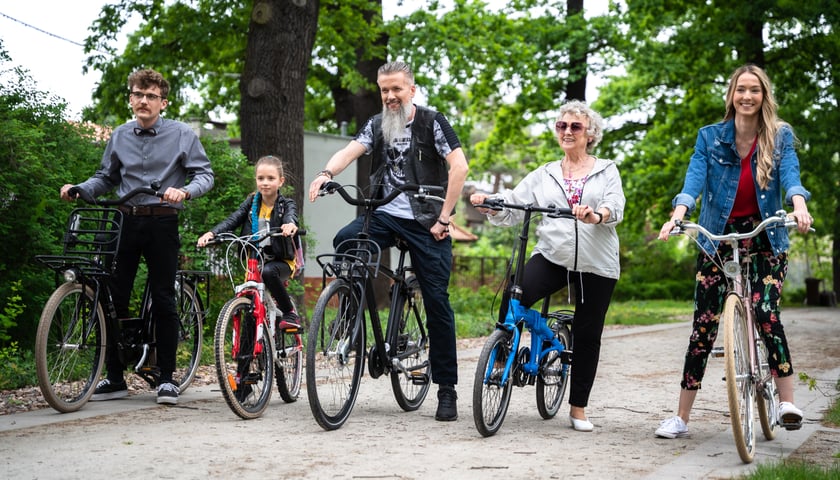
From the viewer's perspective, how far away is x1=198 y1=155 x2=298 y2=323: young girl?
6.79 metres

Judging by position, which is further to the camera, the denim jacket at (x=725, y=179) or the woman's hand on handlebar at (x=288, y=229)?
the woman's hand on handlebar at (x=288, y=229)

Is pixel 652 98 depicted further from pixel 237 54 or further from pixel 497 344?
pixel 497 344

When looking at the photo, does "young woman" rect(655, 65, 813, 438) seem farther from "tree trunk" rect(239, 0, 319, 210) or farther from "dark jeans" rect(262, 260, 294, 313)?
"tree trunk" rect(239, 0, 319, 210)

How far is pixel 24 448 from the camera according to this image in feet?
17.2

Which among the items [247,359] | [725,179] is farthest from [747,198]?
[247,359]

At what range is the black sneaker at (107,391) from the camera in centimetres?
697

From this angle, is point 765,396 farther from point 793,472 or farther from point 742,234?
point 793,472

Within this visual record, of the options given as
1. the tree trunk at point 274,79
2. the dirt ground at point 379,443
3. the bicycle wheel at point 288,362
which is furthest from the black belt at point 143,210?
the tree trunk at point 274,79

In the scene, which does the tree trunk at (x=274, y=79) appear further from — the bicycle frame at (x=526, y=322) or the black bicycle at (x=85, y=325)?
the bicycle frame at (x=526, y=322)

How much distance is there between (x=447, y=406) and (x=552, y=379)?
72 cm

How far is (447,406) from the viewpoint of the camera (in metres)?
6.51

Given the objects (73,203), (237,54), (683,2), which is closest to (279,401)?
(73,203)

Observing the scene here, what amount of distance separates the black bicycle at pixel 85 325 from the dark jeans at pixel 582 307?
2452 millimetres

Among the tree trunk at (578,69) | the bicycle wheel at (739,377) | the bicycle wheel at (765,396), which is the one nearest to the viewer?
the bicycle wheel at (739,377)
